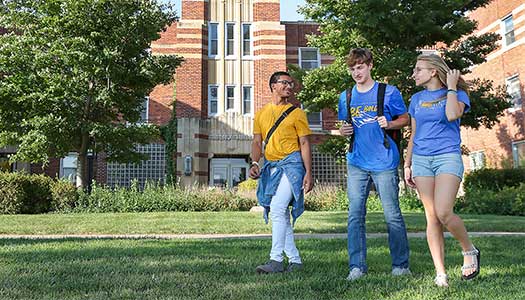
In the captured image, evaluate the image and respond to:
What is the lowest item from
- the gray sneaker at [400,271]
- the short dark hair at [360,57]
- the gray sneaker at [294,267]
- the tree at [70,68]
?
the gray sneaker at [294,267]

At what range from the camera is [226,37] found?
22.7m

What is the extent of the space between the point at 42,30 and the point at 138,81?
314cm

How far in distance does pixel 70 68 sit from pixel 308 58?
1296cm

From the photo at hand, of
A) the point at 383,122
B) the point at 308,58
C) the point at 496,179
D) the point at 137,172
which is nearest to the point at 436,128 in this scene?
the point at 383,122

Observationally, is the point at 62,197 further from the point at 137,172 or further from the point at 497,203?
the point at 497,203

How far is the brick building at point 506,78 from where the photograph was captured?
2047 cm

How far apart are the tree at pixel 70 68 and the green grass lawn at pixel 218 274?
28.7 ft

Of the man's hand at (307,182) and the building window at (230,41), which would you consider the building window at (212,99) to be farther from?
the man's hand at (307,182)

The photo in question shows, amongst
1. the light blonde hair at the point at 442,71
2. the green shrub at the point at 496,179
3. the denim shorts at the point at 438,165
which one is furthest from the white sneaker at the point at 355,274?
the green shrub at the point at 496,179

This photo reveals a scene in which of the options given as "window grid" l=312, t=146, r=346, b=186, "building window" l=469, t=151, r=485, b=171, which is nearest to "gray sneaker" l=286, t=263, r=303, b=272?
"window grid" l=312, t=146, r=346, b=186

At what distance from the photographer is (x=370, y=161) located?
3918 millimetres

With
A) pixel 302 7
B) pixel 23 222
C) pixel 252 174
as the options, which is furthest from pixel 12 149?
pixel 252 174

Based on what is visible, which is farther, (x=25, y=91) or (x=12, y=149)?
(x=12, y=149)

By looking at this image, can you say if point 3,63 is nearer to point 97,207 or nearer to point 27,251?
point 97,207
